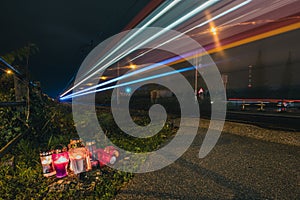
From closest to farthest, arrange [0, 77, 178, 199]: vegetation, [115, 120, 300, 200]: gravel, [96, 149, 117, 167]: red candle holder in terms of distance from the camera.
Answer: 1. [115, 120, 300, 200]: gravel
2. [0, 77, 178, 199]: vegetation
3. [96, 149, 117, 167]: red candle holder

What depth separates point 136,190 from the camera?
2.26 metres

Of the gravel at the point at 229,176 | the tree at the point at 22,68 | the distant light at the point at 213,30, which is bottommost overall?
the gravel at the point at 229,176

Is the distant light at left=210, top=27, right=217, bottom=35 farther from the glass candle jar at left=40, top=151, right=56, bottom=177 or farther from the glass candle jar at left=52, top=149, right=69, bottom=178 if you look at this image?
the glass candle jar at left=40, top=151, right=56, bottom=177

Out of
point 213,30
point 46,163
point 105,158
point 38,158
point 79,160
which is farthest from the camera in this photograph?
point 213,30

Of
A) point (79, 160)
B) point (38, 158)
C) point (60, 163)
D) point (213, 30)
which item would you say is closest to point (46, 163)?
point (60, 163)

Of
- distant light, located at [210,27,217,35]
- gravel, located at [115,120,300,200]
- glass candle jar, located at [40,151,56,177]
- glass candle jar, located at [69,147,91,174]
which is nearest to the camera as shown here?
gravel, located at [115,120,300,200]

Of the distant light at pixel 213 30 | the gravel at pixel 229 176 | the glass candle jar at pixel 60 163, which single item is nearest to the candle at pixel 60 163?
the glass candle jar at pixel 60 163

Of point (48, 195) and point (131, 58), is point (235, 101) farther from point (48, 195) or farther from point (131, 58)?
point (48, 195)

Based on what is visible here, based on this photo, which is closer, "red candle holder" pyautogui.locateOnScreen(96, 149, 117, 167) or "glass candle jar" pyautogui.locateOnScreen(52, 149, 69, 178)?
"glass candle jar" pyautogui.locateOnScreen(52, 149, 69, 178)

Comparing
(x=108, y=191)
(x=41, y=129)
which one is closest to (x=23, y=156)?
(x=41, y=129)

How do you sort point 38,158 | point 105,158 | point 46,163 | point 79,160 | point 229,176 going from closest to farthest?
point 229,176
point 79,160
point 46,163
point 105,158
point 38,158

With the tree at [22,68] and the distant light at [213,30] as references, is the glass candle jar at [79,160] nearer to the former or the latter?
the tree at [22,68]

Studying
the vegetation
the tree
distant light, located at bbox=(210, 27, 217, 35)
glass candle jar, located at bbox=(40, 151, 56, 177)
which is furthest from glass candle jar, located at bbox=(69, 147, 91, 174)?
distant light, located at bbox=(210, 27, 217, 35)

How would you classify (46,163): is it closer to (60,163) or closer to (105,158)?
(60,163)
